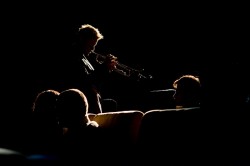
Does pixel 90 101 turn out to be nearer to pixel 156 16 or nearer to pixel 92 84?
pixel 92 84

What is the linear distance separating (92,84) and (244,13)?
4111 millimetres

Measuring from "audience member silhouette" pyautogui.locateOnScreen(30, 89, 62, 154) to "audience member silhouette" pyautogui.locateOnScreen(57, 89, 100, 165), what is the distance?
7 centimetres

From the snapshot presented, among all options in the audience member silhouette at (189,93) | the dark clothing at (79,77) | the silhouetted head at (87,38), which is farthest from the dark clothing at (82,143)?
the silhouetted head at (87,38)

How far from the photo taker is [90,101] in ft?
10.00

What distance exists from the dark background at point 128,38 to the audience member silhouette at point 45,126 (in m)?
2.07

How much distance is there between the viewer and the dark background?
17.0ft

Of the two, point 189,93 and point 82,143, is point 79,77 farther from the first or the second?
point 82,143

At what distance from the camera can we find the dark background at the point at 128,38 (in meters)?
5.17

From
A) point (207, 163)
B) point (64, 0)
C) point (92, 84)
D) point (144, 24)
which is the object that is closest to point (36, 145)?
point (207, 163)

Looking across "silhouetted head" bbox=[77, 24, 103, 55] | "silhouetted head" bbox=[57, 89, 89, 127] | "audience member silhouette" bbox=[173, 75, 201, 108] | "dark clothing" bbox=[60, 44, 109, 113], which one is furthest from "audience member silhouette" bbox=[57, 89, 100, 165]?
A: "silhouetted head" bbox=[77, 24, 103, 55]

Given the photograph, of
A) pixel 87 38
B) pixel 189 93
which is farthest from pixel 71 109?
pixel 87 38

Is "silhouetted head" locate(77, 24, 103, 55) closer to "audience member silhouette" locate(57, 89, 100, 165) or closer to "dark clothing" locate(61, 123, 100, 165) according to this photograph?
"audience member silhouette" locate(57, 89, 100, 165)

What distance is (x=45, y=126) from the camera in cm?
208

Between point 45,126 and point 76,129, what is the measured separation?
28 cm
